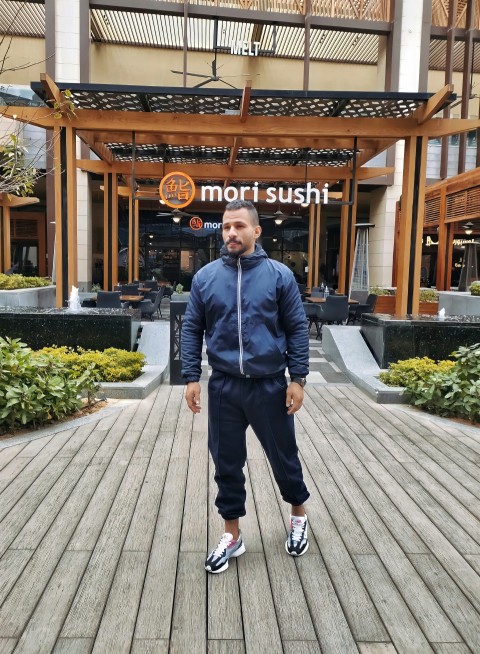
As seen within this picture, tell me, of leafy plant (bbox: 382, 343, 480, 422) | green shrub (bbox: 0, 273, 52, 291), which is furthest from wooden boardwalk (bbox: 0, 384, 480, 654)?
green shrub (bbox: 0, 273, 52, 291)

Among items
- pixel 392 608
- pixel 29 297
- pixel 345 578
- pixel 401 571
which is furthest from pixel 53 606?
pixel 29 297

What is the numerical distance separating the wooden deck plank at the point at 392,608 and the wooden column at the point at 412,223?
641 centimetres

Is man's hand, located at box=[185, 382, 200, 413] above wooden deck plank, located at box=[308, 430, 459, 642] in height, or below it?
above

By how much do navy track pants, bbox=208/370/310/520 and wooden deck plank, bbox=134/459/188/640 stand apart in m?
0.38

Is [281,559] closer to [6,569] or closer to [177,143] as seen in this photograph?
[6,569]

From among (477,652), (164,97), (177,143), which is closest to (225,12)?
(177,143)

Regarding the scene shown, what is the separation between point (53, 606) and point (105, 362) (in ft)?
13.6

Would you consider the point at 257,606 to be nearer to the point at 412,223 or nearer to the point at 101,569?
the point at 101,569

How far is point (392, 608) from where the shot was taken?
7.59ft

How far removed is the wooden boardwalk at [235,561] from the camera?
214 cm

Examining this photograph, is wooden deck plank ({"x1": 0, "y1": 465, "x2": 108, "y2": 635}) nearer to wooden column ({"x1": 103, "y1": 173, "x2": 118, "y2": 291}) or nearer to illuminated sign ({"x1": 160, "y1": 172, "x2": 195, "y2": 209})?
illuminated sign ({"x1": 160, "y1": 172, "x2": 195, "y2": 209})

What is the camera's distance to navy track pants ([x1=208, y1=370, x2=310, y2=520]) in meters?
2.55

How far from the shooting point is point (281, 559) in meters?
2.71

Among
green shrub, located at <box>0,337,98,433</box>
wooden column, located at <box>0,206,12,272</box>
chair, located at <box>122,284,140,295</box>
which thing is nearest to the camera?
green shrub, located at <box>0,337,98,433</box>
